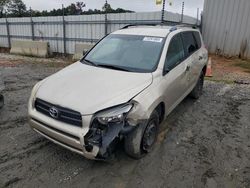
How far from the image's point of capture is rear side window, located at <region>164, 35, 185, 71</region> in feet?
12.2

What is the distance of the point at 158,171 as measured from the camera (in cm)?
300

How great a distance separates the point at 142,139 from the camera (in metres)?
3.07

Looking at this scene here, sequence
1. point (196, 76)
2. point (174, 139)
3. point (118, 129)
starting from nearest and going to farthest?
point (118, 129)
point (174, 139)
point (196, 76)

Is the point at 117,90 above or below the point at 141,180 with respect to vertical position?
above

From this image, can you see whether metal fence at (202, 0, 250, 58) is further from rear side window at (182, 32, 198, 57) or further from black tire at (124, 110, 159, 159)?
black tire at (124, 110, 159, 159)

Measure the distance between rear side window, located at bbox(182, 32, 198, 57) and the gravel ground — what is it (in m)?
1.34

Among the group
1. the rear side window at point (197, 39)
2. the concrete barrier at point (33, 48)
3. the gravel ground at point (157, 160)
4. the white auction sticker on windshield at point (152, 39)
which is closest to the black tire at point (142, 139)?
the gravel ground at point (157, 160)

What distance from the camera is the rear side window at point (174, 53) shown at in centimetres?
371

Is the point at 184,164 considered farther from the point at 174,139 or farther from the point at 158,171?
the point at 174,139

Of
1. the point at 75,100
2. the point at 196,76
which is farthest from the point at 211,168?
the point at 196,76

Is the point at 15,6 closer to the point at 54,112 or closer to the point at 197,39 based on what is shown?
the point at 197,39

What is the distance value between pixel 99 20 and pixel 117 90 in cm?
974

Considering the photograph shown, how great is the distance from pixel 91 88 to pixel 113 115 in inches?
22.5

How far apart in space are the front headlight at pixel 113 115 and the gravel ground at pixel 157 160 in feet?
2.53
